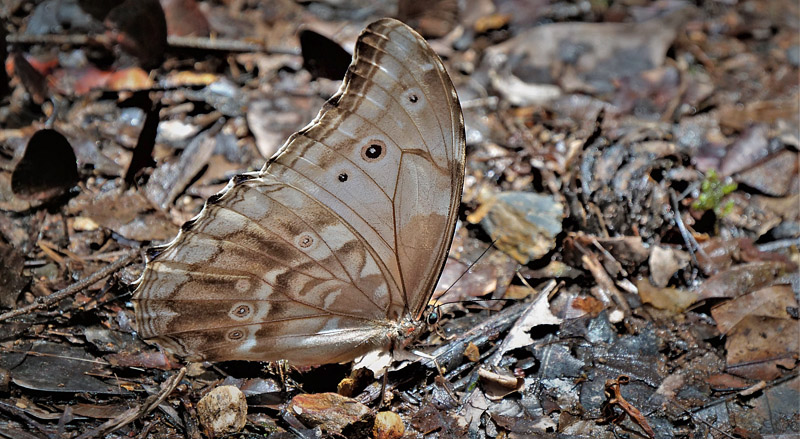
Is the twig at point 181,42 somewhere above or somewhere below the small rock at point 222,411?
above

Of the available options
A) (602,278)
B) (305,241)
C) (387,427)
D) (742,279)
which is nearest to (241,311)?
(305,241)

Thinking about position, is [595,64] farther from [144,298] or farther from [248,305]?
[144,298]

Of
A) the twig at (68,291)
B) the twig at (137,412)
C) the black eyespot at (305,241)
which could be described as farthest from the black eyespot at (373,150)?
the twig at (68,291)

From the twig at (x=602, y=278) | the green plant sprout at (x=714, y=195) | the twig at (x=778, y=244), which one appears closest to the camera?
the twig at (x=602, y=278)

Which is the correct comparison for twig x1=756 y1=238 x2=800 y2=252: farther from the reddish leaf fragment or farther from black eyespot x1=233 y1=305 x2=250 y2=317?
black eyespot x1=233 y1=305 x2=250 y2=317

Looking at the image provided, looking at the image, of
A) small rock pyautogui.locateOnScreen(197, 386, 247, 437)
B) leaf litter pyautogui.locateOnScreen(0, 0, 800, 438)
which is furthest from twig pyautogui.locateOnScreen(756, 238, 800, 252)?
small rock pyautogui.locateOnScreen(197, 386, 247, 437)

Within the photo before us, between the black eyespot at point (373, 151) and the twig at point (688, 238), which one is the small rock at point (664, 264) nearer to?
the twig at point (688, 238)
